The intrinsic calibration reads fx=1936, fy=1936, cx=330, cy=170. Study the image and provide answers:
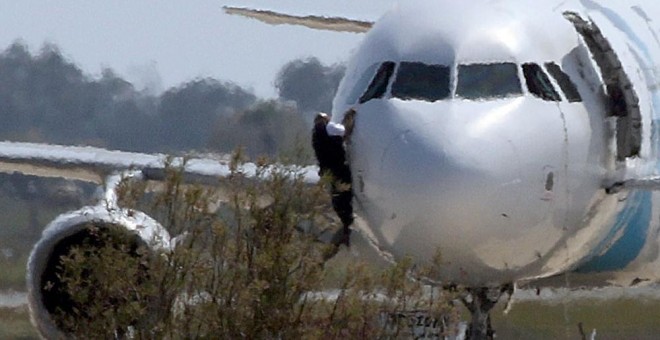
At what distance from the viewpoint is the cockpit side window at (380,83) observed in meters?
12.8

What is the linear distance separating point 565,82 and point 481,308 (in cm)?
177

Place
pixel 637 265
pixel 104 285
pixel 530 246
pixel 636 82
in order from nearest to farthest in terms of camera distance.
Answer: pixel 104 285
pixel 530 246
pixel 636 82
pixel 637 265

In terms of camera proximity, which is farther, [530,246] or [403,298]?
[530,246]

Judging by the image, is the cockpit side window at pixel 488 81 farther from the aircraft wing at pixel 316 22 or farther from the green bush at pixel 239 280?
the aircraft wing at pixel 316 22

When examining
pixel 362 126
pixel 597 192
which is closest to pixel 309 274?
pixel 362 126

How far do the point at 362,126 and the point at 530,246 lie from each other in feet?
4.37

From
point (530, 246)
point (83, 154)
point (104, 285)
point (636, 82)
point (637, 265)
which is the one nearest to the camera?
point (104, 285)

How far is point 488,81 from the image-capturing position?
41.5 ft

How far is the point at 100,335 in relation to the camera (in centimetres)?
964

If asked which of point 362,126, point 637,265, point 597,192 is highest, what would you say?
point 362,126

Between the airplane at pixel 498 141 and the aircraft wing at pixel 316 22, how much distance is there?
2.65 m

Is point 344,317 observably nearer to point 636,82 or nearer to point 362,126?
point 362,126

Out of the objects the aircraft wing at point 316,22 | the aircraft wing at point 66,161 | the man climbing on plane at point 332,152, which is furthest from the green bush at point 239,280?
the aircraft wing at point 316,22

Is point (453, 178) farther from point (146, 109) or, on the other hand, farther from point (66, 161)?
point (146, 109)
